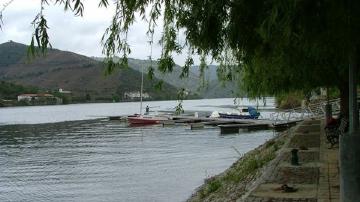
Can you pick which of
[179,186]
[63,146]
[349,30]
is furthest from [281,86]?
[63,146]

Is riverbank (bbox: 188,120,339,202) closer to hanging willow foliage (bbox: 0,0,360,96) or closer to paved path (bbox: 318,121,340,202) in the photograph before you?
paved path (bbox: 318,121,340,202)

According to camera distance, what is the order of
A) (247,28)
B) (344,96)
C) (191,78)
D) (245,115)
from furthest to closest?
1. (245,115)
2. (344,96)
3. (191,78)
4. (247,28)

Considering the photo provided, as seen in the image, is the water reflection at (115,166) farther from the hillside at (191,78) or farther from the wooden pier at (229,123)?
the hillside at (191,78)

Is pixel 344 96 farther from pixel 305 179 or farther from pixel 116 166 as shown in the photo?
pixel 116 166

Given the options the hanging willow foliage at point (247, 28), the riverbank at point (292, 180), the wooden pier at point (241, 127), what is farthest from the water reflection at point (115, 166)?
the hanging willow foliage at point (247, 28)

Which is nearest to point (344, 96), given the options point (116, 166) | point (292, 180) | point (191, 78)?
point (292, 180)

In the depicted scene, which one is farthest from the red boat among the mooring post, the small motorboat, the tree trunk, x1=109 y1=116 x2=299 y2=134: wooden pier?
the mooring post

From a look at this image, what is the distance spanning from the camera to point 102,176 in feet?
92.5

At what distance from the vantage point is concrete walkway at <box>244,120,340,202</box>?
9.51 m

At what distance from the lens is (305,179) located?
11305mm

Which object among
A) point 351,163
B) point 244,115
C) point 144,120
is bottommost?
point 144,120

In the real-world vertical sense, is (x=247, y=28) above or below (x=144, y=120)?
above

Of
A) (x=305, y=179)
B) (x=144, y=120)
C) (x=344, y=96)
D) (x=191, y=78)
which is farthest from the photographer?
(x=144, y=120)

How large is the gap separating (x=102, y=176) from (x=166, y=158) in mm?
7671
